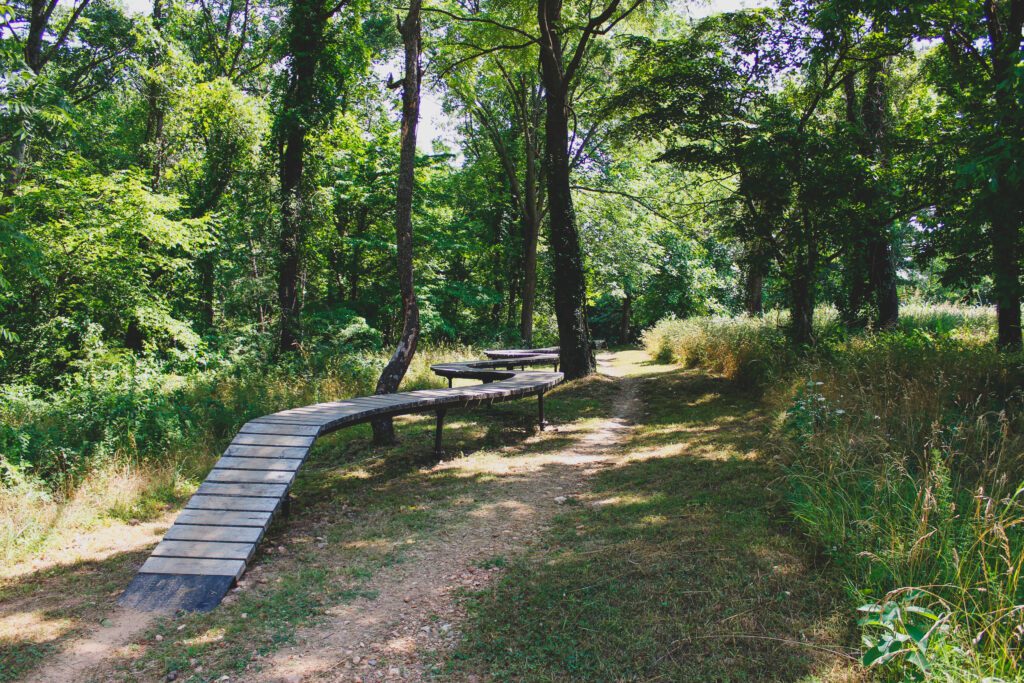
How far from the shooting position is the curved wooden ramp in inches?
143

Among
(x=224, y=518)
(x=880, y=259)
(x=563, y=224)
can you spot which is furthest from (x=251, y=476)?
(x=880, y=259)

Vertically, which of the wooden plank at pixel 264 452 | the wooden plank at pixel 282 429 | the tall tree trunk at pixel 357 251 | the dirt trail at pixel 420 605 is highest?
the tall tree trunk at pixel 357 251

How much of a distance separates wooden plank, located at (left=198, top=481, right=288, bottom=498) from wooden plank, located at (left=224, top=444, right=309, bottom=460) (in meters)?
0.31

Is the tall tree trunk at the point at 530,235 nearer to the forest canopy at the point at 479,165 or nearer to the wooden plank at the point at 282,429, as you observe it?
the forest canopy at the point at 479,165

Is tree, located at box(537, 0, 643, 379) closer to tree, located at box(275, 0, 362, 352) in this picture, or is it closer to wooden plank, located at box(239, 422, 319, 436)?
tree, located at box(275, 0, 362, 352)

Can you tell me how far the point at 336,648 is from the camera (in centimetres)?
312

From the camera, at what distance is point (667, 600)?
3.33 metres

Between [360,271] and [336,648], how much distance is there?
17065mm

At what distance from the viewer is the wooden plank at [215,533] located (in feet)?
13.2

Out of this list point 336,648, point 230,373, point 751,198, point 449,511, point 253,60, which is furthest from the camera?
point 253,60

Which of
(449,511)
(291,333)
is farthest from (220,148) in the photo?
(449,511)

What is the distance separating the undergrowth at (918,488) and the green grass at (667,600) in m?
0.29

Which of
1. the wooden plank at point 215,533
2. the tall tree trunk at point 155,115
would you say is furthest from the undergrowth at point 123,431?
the tall tree trunk at point 155,115

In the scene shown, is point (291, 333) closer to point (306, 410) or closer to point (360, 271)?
point (360, 271)
